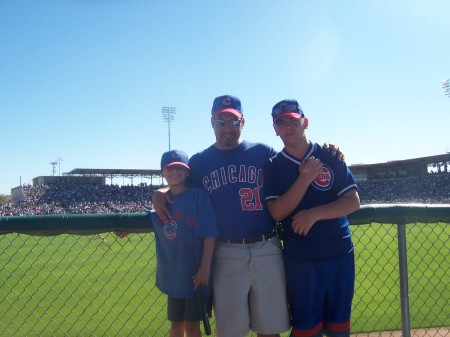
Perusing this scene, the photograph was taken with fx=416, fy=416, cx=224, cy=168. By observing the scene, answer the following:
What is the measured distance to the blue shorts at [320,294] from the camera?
8.97 ft

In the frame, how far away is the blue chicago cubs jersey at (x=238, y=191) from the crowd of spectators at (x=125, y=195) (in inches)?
1770

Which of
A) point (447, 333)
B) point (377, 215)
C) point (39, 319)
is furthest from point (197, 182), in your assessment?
point (39, 319)

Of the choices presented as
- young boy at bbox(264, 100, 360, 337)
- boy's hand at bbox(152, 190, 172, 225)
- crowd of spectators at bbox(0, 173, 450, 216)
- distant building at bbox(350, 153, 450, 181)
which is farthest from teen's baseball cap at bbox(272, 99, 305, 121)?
distant building at bbox(350, 153, 450, 181)

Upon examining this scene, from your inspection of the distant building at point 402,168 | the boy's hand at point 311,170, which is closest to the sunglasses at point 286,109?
the boy's hand at point 311,170

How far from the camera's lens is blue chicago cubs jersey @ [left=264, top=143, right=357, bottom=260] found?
275 cm

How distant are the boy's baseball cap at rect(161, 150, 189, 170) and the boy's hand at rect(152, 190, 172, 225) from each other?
23cm

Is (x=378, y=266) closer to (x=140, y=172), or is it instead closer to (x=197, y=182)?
(x=197, y=182)

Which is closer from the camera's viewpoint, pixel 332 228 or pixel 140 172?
pixel 332 228

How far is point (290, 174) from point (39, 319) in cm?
449

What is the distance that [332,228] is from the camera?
2787 millimetres

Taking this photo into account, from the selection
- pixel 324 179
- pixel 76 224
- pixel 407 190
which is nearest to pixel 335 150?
pixel 324 179

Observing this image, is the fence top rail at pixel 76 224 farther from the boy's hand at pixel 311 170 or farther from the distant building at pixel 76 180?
the distant building at pixel 76 180

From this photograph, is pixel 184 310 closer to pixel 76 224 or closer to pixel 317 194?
pixel 76 224

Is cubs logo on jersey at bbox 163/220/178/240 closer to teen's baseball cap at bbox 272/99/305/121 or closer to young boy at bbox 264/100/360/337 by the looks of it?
young boy at bbox 264/100/360/337
